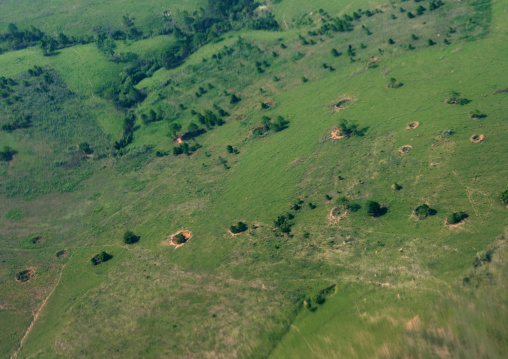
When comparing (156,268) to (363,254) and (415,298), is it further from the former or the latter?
(415,298)

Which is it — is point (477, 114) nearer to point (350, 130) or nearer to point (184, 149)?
point (350, 130)

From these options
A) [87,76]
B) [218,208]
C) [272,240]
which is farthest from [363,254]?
[87,76]

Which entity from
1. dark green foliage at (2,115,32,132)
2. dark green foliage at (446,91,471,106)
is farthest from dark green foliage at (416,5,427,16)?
dark green foliage at (2,115,32,132)

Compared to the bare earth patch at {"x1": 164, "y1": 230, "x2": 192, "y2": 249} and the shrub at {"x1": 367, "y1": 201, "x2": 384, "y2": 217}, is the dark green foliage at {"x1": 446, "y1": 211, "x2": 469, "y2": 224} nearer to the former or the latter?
the shrub at {"x1": 367, "y1": 201, "x2": 384, "y2": 217}

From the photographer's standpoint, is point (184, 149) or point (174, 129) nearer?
point (184, 149)

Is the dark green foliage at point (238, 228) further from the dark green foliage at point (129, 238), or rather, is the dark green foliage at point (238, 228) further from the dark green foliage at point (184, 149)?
the dark green foliage at point (184, 149)

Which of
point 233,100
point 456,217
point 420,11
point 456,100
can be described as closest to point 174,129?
point 233,100

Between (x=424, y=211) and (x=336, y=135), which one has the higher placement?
(x=336, y=135)
